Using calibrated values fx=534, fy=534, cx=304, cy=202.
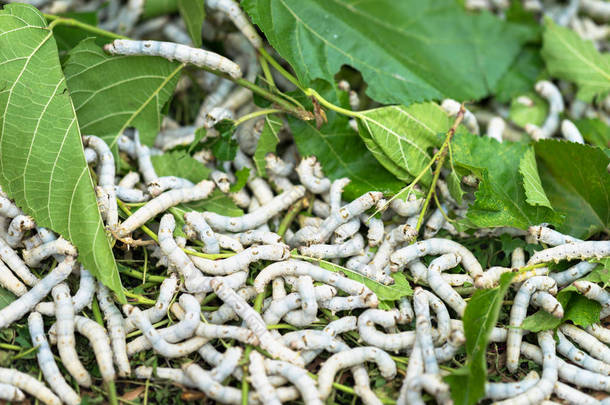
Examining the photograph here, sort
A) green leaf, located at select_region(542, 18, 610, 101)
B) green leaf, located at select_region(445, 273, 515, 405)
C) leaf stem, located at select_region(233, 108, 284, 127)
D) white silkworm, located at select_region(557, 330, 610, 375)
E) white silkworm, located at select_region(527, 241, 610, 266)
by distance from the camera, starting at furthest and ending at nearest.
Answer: green leaf, located at select_region(542, 18, 610, 101) < leaf stem, located at select_region(233, 108, 284, 127) < white silkworm, located at select_region(527, 241, 610, 266) < white silkworm, located at select_region(557, 330, 610, 375) < green leaf, located at select_region(445, 273, 515, 405)

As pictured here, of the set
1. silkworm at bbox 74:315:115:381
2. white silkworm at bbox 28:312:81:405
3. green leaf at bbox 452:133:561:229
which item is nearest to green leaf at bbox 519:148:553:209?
green leaf at bbox 452:133:561:229

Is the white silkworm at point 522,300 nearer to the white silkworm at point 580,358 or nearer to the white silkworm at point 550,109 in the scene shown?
the white silkworm at point 580,358

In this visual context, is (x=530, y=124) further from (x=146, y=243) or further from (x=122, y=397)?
(x=122, y=397)

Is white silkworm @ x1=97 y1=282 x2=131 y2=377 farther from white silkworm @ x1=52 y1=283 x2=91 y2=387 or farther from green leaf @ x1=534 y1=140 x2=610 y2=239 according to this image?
green leaf @ x1=534 y1=140 x2=610 y2=239

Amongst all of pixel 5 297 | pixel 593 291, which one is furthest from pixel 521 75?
pixel 5 297

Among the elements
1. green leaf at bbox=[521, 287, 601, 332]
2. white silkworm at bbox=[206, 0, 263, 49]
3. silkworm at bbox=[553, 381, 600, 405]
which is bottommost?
silkworm at bbox=[553, 381, 600, 405]
